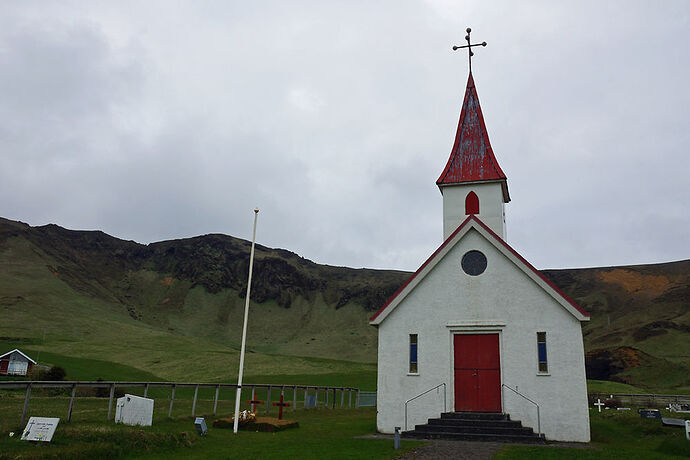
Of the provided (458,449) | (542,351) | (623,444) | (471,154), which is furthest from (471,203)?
(458,449)

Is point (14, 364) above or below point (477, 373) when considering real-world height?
below

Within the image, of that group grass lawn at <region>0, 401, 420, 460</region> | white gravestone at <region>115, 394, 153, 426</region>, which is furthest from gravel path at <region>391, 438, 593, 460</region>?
white gravestone at <region>115, 394, 153, 426</region>

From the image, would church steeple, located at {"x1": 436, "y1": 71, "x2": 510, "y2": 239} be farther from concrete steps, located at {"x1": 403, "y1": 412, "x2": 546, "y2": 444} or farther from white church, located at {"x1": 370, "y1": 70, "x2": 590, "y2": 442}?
concrete steps, located at {"x1": 403, "y1": 412, "x2": 546, "y2": 444}

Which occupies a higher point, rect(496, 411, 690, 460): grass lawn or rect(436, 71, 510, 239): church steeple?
rect(436, 71, 510, 239): church steeple

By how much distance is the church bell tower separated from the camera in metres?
24.5

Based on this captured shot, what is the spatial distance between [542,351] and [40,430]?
1592cm

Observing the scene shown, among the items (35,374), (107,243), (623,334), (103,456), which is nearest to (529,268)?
(103,456)

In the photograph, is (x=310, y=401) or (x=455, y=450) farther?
(x=310, y=401)

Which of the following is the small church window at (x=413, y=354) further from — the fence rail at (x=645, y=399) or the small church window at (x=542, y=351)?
the fence rail at (x=645, y=399)

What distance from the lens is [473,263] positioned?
2130cm

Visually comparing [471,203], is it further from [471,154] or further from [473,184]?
[471,154]

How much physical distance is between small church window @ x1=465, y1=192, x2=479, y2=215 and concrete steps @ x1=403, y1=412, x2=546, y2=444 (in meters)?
9.28

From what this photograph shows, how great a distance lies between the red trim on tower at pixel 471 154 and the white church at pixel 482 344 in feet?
14.2

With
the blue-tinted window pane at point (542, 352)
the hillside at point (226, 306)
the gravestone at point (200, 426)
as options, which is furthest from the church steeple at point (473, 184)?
the hillside at point (226, 306)
